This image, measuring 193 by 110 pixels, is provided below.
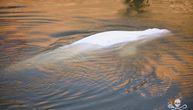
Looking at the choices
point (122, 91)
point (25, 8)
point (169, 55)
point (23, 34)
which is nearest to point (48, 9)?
point (25, 8)

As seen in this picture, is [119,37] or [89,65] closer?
[89,65]

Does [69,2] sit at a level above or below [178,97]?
above

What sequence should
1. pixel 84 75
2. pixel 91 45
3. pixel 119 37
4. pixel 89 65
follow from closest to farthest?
pixel 84 75 → pixel 89 65 → pixel 91 45 → pixel 119 37

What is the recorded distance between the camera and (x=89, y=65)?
4.16 metres

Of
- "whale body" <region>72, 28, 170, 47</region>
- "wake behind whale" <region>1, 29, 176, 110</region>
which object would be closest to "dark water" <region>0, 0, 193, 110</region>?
"wake behind whale" <region>1, 29, 176, 110</region>

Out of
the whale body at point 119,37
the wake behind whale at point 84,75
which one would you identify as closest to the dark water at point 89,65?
the wake behind whale at point 84,75

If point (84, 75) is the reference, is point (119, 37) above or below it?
above

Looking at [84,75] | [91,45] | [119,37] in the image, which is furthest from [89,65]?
[119,37]

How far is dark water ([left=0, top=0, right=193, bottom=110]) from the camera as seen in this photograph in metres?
3.32

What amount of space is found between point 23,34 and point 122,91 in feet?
9.63

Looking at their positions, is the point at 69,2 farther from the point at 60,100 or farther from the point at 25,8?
the point at 60,100

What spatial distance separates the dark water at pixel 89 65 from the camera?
10.9ft

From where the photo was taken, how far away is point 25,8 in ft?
25.4

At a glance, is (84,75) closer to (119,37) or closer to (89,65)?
(89,65)
